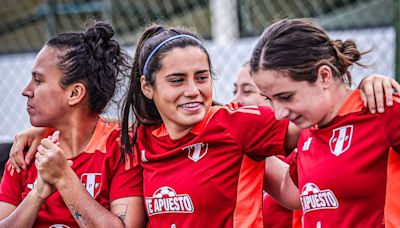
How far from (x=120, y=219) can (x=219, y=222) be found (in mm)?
419

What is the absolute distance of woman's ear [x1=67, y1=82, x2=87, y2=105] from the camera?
3178mm

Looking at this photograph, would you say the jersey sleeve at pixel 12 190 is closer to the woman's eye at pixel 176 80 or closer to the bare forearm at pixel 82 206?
the bare forearm at pixel 82 206

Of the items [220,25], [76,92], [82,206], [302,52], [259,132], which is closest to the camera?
[302,52]

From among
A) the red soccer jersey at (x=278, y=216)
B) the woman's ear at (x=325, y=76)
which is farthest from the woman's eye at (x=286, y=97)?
the red soccer jersey at (x=278, y=216)

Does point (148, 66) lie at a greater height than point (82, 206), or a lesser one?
greater

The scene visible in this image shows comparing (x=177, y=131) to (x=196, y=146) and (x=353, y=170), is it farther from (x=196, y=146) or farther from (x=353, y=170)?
(x=353, y=170)

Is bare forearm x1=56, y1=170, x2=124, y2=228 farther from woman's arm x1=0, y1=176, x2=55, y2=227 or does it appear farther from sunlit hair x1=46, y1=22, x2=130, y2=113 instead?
sunlit hair x1=46, y1=22, x2=130, y2=113

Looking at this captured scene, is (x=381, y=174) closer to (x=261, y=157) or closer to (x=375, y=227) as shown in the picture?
(x=375, y=227)

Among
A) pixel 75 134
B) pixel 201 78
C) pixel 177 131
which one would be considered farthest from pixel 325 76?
pixel 75 134

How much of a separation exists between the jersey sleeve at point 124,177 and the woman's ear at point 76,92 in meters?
Result: 0.25

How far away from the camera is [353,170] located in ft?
8.30

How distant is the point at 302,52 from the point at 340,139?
0.33 m

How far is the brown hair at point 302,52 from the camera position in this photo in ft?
8.47

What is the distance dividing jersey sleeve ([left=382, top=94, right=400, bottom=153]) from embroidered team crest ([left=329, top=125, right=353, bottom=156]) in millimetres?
150
